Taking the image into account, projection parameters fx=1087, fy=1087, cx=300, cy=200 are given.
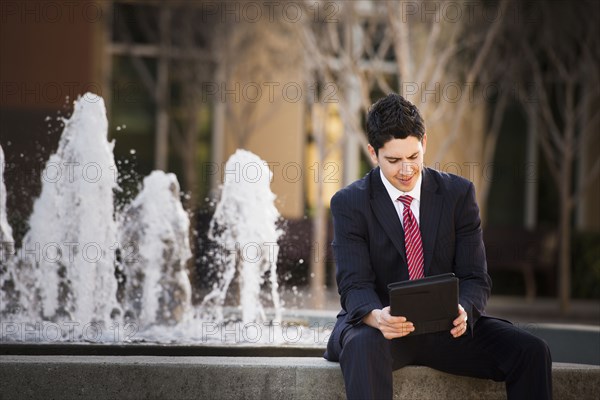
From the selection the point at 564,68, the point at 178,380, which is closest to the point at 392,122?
the point at 178,380

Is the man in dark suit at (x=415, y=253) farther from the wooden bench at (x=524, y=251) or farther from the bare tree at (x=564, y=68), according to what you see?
the wooden bench at (x=524, y=251)

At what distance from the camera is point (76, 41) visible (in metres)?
15.1

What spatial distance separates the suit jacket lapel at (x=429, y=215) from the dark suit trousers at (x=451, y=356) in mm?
319

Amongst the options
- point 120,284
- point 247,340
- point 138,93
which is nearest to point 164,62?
point 138,93

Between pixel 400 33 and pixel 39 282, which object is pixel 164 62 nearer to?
pixel 400 33

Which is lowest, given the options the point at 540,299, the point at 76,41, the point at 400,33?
the point at 540,299

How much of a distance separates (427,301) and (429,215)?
1.80 ft

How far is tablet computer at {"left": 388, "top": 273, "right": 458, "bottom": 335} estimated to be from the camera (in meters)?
4.11

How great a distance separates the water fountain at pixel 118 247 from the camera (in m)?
6.53

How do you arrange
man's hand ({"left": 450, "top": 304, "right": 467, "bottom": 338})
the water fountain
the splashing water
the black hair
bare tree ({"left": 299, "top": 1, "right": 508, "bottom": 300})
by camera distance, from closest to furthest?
man's hand ({"left": 450, "top": 304, "right": 467, "bottom": 338}) < the black hair < the water fountain < the splashing water < bare tree ({"left": 299, "top": 1, "right": 508, "bottom": 300})

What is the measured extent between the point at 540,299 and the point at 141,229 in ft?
31.2

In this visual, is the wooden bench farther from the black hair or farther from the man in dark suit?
the black hair

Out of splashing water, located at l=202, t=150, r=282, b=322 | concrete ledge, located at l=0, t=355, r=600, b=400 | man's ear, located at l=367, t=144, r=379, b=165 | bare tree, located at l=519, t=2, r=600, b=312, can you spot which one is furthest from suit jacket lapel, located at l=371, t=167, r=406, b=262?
bare tree, located at l=519, t=2, r=600, b=312

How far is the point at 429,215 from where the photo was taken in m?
4.59
